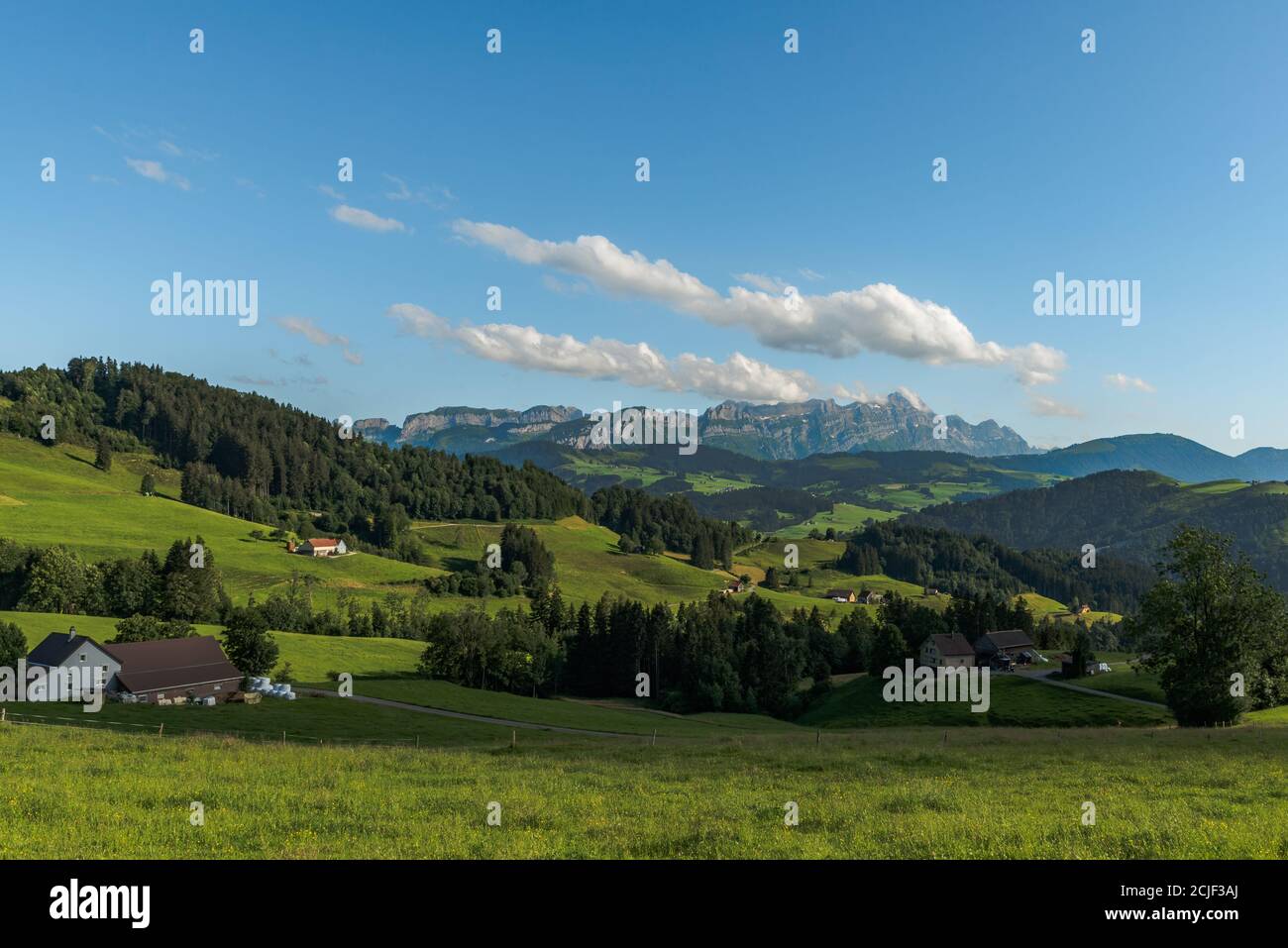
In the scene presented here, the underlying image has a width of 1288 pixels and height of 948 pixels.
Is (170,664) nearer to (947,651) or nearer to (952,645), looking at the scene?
(947,651)

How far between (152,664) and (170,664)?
2193 mm

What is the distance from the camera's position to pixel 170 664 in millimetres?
100000

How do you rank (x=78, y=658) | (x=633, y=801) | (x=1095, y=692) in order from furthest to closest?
1. (x=78, y=658)
2. (x=1095, y=692)
3. (x=633, y=801)

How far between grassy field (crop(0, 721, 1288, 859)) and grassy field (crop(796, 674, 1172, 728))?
47.5m

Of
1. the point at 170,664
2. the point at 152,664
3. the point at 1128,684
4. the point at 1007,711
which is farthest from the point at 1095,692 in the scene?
the point at 152,664

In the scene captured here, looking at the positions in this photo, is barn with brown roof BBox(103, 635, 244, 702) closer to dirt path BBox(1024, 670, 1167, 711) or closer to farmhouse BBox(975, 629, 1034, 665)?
dirt path BBox(1024, 670, 1167, 711)

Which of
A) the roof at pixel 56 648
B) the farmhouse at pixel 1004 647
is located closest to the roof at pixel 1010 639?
the farmhouse at pixel 1004 647

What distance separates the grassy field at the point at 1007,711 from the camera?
78.6 meters

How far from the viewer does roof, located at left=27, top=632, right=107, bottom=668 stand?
95750 millimetres

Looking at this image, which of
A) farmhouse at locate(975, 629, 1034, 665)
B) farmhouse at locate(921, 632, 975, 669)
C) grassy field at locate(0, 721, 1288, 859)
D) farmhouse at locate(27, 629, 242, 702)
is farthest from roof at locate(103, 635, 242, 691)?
farmhouse at locate(975, 629, 1034, 665)

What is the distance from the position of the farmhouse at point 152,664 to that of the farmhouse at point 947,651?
110 metres

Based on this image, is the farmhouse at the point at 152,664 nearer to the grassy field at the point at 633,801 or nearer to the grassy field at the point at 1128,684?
the grassy field at the point at 633,801

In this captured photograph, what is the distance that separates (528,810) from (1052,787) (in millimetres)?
17071
